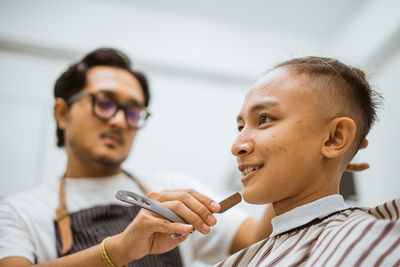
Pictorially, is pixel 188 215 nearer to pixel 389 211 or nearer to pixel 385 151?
pixel 389 211

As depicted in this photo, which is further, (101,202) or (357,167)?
(101,202)

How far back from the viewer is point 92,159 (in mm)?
1245

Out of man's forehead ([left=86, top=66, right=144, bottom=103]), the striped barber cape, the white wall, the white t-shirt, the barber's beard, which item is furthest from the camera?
man's forehead ([left=86, top=66, right=144, bottom=103])

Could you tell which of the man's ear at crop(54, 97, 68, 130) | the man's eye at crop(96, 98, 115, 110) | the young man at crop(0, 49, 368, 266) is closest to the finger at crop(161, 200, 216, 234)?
the young man at crop(0, 49, 368, 266)

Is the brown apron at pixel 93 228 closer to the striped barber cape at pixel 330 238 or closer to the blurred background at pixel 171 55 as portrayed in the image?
the striped barber cape at pixel 330 238

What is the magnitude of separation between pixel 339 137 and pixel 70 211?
2.88 ft

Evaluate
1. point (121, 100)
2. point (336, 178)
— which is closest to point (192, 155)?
point (121, 100)

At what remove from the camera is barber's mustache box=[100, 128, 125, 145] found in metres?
1.27

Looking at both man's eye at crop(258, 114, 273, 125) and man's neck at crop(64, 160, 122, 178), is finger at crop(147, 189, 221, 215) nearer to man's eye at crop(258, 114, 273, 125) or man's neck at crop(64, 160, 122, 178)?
man's eye at crop(258, 114, 273, 125)

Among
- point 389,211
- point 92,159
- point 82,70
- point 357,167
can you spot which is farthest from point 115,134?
point 389,211

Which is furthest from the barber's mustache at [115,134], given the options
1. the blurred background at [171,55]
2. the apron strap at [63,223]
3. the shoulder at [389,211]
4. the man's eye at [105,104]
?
the shoulder at [389,211]

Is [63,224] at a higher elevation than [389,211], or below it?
below

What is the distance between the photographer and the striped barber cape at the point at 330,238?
452 millimetres

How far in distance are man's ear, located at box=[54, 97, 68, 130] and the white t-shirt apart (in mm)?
295
